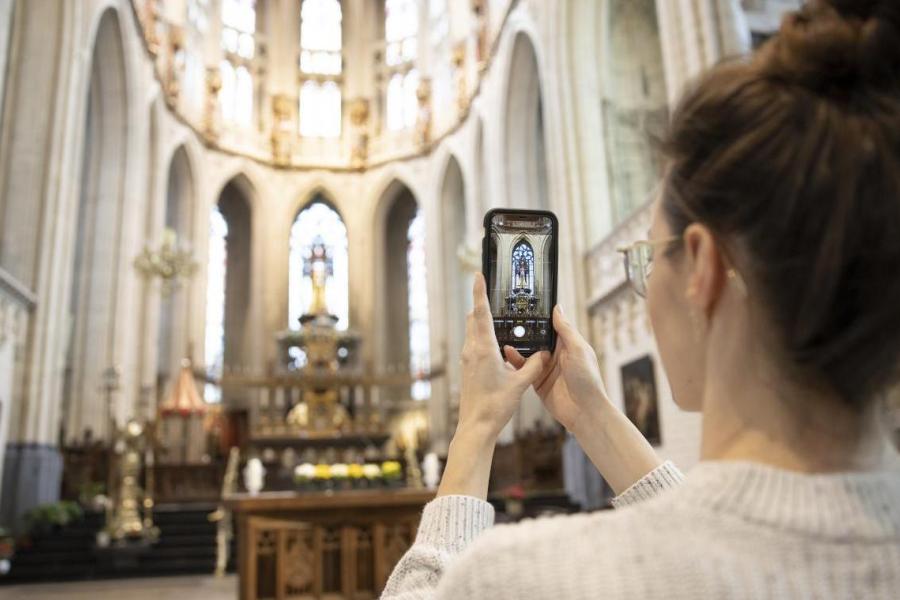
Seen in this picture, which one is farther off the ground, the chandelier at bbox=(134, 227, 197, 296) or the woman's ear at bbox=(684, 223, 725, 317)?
the chandelier at bbox=(134, 227, 197, 296)

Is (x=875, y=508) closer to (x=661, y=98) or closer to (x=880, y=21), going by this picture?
(x=880, y=21)

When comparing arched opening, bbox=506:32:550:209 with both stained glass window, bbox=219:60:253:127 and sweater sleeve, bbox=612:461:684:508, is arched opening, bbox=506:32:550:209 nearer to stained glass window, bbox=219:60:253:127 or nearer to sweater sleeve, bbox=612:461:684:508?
stained glass window, bbox=219:60:253:127

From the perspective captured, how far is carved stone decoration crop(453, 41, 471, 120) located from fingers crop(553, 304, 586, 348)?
19.6 meters

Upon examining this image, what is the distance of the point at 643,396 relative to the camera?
10.1 meters

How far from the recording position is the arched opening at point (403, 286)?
23.4 meters

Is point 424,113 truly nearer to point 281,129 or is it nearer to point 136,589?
point 281,129

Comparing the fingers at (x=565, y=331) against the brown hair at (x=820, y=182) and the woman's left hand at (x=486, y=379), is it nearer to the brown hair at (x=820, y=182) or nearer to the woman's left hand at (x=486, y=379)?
the woman's left hand at (x=486, y=379)

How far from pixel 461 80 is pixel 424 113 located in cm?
244

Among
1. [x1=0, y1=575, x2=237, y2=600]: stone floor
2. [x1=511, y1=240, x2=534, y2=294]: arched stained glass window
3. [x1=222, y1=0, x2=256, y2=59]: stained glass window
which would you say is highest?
[x1=222, y1=0, x2=256, y2=59]: stained glass window

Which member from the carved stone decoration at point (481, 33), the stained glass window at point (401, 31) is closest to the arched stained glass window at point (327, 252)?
the stained glass window at point (401, 31)

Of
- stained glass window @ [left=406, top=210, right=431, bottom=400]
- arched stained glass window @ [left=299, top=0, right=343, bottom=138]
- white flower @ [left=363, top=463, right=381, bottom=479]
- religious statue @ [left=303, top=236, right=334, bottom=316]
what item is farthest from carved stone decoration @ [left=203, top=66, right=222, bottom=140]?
white flower @ [left=363, top=463, right=381, bottom=479]

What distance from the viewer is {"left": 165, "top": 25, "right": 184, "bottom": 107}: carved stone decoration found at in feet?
62.5

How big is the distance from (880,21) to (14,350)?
11.8 metres

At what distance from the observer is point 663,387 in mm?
9633
